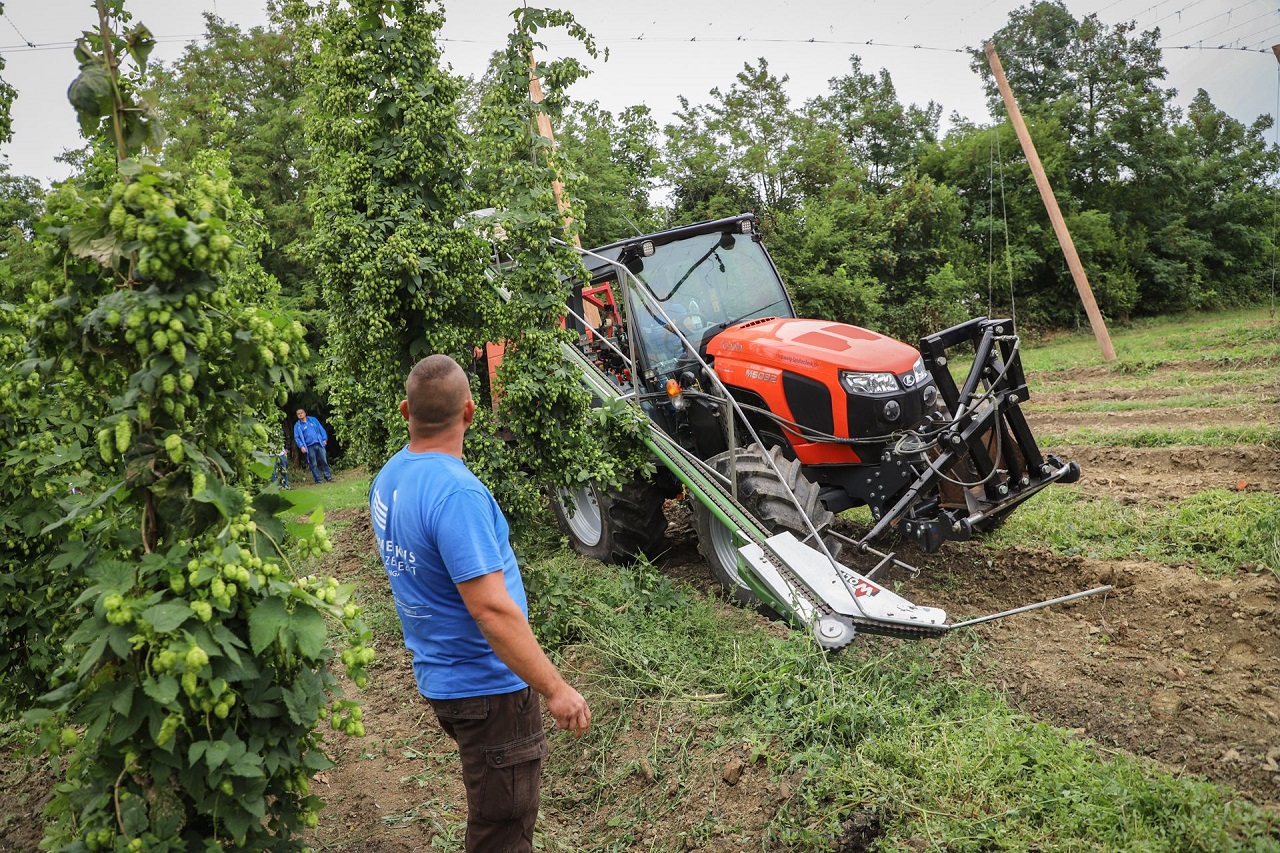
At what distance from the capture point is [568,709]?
2.60 metres

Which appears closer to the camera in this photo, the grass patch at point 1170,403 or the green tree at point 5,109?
the green tree at point 5,109

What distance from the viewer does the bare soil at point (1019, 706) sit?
3664 mm

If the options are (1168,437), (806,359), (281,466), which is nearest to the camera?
(806,359)

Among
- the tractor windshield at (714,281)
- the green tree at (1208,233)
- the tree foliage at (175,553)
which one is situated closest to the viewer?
the tree foliage at (175,553)

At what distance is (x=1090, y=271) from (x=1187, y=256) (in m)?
3.43

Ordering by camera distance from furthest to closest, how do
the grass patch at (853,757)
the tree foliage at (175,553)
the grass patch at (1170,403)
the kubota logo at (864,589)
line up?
the grass patch at (1170,403) → the kubota logo at (864,589) → the grass patch at (853,757) → the tree foliage at (175,553)

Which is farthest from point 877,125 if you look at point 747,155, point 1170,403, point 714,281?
point 714,281

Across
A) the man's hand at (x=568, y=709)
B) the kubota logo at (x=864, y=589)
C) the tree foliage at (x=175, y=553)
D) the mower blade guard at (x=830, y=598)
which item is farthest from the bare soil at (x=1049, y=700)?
the tree foliage at (x=175, y=553)

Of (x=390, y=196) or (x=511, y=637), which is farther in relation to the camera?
(x=390, y=196)

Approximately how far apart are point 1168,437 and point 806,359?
5.43 meters

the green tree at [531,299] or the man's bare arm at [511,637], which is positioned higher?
the green tree at [531,299]

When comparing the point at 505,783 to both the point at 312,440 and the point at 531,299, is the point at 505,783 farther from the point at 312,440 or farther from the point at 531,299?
the point at 312,440

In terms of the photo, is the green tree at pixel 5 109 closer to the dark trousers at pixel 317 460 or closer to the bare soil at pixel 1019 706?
the bare soil at pixel 1019 706

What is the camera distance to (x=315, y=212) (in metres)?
5.50
